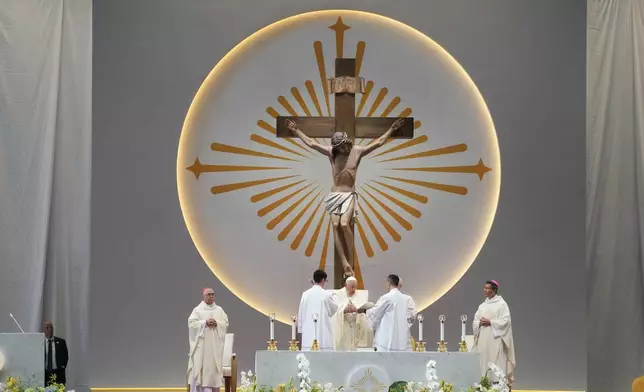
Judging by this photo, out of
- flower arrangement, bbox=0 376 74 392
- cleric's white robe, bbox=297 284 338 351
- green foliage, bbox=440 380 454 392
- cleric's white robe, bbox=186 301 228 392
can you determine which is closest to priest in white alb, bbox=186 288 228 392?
cleric's white robe, bbox=186 301 228 392

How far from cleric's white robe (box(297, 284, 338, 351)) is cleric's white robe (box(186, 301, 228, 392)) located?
112cm

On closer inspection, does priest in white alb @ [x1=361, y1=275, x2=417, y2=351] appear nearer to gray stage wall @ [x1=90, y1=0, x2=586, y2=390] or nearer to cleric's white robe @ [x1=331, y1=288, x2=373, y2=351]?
cleric's white robe @ [x1=331, y1=288, x2=373, y2=351]

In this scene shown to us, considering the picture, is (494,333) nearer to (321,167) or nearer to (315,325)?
(315,325)

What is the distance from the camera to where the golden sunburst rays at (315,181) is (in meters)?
12.5

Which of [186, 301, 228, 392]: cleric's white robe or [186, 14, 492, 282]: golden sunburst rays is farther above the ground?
[186, 14, 492, 282]: golden sunburst rays

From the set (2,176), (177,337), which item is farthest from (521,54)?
(2,176)

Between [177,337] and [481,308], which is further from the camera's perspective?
[177,337]

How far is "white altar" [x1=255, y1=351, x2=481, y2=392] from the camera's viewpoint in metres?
8.46

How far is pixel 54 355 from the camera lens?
1001 cm

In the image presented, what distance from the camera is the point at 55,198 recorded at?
10.3 m

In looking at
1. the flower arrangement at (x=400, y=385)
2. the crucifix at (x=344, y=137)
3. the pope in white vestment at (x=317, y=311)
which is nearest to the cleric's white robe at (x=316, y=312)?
the pope in white vestment at (x=317, y=311)

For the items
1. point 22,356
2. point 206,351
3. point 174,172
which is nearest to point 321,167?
point 174,172

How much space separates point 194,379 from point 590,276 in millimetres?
3777

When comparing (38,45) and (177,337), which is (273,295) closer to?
(177,337)
